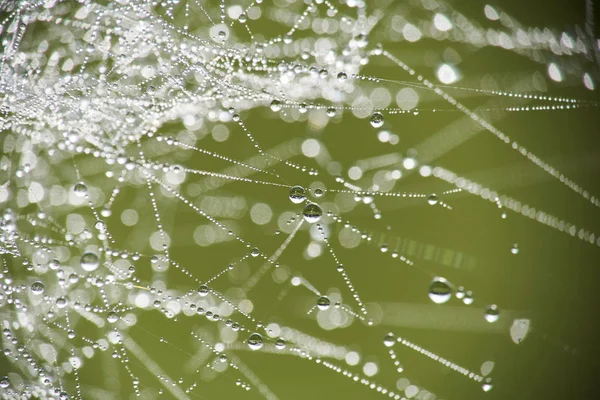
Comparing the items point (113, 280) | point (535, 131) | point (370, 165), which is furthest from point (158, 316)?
point (535, 131)

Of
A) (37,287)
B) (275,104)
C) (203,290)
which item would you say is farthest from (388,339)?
(37,287)

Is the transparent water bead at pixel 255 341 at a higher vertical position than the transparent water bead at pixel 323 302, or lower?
lower

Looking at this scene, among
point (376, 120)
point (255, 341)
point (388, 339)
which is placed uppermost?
point (376, 120)

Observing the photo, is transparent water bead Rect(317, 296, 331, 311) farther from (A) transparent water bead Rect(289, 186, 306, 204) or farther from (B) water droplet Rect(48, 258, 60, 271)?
(B) water droplet Rect(48, 258, 60, 271)

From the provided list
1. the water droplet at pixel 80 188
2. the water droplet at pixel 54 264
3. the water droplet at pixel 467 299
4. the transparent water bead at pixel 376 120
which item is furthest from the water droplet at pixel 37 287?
the water droplet at pixel 467 299

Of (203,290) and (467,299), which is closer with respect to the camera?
(203,290)

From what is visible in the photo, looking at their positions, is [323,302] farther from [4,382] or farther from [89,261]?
[4,382]

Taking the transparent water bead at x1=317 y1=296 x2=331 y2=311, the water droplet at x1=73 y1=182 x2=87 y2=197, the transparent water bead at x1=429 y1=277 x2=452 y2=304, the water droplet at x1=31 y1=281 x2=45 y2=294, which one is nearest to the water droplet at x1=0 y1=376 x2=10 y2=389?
the water droplet at x1=31 y1=281 x2=45 y2=294

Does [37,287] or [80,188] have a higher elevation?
[80,188]

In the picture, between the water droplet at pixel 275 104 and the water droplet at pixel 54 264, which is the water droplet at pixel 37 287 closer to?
the water droplet at pixel 54 264
